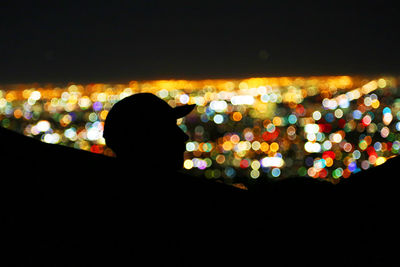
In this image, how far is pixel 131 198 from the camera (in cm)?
133

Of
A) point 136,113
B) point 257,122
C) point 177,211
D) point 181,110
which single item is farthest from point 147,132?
point 257,122

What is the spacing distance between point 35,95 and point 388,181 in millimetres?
96139

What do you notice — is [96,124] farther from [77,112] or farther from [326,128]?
[326,128]

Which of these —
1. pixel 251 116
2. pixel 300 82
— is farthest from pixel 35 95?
pixel 300 82

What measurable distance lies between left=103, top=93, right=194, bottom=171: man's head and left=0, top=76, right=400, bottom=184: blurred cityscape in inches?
2171

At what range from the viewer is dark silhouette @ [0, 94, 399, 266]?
1.27m

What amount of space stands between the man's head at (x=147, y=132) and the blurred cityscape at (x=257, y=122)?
2171 inches

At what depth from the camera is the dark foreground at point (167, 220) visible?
127cm

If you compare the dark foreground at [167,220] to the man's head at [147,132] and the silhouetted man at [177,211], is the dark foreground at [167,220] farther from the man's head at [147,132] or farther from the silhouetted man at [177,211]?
the man's head at [147,132]

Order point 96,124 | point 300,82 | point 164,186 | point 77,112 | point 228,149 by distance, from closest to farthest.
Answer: point 164,186, point 228,149, point 96,124, point 77,112, point 300,82

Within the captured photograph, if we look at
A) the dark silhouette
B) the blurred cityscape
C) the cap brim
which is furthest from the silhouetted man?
the blurred cityscape

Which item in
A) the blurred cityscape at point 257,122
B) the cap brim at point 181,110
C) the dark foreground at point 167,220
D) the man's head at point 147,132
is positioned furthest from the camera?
the blurred cityscape at point 257,122

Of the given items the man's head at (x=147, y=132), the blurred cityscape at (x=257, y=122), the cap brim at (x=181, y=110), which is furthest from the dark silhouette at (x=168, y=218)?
the blurred cityscape at (x=257, y=122)

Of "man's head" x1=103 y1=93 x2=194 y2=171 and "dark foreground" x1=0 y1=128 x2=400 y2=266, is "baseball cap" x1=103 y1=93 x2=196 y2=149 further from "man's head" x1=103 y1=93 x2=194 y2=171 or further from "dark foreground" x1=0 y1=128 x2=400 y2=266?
"dark foreground" x1=0 y1=128 x2=400 y2=266
